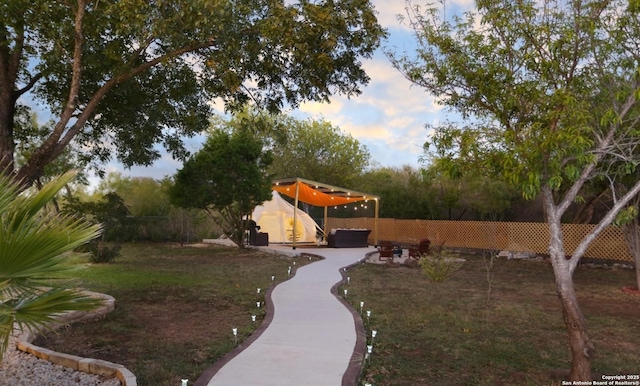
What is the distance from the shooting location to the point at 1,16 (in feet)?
24.9

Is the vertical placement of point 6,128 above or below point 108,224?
above

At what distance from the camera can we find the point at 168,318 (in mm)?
7371

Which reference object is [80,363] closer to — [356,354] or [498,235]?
[356,354]

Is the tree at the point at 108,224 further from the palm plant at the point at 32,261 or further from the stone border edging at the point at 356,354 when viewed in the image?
Answer: the palm plant at the point at 32,261

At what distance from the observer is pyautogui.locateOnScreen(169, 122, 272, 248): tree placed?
18.9 metres

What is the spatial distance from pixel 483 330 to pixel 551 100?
3311 millimetres

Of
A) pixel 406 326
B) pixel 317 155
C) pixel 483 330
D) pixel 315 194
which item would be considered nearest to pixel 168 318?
pixel 406 326

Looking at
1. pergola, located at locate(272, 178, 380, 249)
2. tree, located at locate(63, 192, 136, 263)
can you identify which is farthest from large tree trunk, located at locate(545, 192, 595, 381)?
pergola, located at locate(272, 178, 380, 249)

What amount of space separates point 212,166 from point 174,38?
38.1 ft

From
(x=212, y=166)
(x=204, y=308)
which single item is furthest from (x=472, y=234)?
(x=204, y=308)

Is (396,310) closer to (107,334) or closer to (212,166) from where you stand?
(107,334)

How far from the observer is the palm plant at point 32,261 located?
2.62 meters

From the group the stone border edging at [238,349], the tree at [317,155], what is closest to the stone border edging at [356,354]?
the stone border edging at [238,349]

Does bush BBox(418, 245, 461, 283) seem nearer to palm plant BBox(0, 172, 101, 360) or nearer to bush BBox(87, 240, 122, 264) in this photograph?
bush BBox(87, 240, 122, 264)
